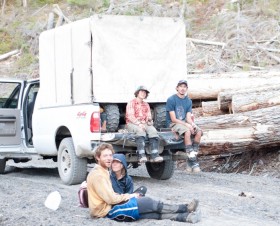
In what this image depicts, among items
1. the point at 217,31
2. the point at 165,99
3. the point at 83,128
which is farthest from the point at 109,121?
the point at 217,31

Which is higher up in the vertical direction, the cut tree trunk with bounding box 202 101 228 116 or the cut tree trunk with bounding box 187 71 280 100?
the cut tree trunk with bounding box 187 71 280 100

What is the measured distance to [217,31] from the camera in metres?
22.0

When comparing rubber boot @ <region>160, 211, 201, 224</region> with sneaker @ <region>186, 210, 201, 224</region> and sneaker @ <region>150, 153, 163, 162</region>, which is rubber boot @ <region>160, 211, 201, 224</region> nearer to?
sneaker @ <region>186, 210, 201, 224</region>

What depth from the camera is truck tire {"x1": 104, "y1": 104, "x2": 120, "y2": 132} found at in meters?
10.5

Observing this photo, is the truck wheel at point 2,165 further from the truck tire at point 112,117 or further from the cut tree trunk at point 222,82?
the cut tree trunk at point 222,82

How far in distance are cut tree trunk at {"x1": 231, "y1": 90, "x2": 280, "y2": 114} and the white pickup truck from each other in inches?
93.3

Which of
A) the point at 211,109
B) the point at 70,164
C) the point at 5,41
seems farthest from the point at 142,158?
the point at 5,41

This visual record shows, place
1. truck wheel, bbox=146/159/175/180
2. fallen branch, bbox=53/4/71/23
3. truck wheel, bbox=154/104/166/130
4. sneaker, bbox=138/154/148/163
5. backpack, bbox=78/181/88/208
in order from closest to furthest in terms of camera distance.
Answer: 1. backpack, bbox=78/181/88/208
2. sneaker, bbox=138/154/148/163
3. truck wheel, bbox=154/104/166/130
4. truck wheel, bbox=146/159/175/180
5. fallen branch, bbox=53/4/71/23

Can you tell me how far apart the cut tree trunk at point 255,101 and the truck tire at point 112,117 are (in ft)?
12.1

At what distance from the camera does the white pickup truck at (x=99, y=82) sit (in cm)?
1044

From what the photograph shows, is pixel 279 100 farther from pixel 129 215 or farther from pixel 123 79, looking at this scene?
pixel 129 215

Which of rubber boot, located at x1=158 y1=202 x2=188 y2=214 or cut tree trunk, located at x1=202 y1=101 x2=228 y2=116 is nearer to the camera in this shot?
rubber boot, located at x1=158 y1=202 x2=188 y2=214

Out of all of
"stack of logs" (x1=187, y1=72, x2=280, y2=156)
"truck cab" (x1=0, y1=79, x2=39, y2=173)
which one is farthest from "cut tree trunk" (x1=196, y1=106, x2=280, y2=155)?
"truck cab" (x1=0, y1=79, x2=39, y2=173)

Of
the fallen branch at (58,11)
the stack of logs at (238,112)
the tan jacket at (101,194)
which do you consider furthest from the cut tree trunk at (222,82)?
the fallen branch at (58,11)
